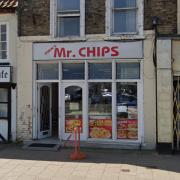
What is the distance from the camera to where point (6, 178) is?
905 cm

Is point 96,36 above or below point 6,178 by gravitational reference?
above

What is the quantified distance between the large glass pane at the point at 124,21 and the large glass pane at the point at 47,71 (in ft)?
8.61

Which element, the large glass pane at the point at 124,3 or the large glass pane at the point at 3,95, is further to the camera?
the large glass pane at the point at 3,95

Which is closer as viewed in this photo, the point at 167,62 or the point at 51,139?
the point at 167,62

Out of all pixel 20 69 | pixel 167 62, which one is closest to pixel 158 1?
pixel 167 62

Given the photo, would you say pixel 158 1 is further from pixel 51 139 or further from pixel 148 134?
pixel 51 139

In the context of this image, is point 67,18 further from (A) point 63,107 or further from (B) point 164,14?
(B) point 164,14

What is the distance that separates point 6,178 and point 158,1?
765 cm

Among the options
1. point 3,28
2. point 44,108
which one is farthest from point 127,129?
point 3,28

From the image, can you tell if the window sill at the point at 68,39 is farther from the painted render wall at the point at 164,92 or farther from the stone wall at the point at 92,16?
the painted render wall at the point at 164,92

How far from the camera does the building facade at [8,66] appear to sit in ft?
46.1

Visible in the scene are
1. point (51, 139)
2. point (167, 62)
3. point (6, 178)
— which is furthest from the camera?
point (51, 139)

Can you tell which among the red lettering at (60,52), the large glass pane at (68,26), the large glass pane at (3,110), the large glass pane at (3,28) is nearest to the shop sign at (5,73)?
the large glass pane at (3,110)

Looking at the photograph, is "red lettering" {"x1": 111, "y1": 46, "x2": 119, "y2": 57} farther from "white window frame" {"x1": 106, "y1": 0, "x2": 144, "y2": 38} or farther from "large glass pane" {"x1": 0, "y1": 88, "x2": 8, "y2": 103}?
"large glass pane" {"x1": 0, "y1": 88, "x2": 8, "y2": 103}
